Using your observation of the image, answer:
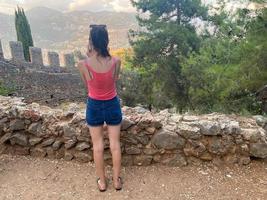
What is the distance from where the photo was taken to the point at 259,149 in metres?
4.00

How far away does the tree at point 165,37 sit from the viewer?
57.8ft

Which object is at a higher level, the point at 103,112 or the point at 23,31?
the point at 103,112

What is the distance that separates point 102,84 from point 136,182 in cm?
119

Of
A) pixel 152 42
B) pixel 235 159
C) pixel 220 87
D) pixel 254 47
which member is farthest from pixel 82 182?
pixel 152 42

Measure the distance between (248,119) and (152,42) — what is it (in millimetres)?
14332

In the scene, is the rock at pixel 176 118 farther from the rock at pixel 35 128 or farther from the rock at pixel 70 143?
the rock at pixel 35 128

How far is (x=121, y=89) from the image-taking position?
63.6 feet

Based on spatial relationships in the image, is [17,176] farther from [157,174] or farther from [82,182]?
[157,174]

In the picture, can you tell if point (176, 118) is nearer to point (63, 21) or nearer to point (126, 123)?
point (126, 123)

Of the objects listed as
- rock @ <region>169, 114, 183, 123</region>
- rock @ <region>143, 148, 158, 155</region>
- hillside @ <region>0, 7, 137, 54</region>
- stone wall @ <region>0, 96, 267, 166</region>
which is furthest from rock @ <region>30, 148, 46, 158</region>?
hillside @ <region>0, 7, 137, 54</region>

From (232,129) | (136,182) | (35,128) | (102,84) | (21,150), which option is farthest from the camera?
(21,150)

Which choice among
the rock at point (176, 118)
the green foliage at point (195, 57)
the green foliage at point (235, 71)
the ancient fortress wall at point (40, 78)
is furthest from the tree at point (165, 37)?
the rock at point (176, 118)

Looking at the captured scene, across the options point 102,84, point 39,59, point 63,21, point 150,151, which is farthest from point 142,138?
point 63,21

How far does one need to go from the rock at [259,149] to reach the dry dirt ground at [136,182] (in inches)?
4.9
